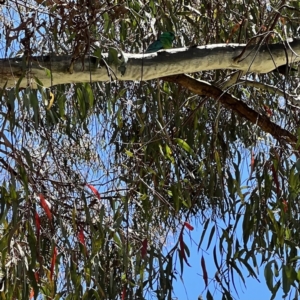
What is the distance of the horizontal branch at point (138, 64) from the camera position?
205 centimetres

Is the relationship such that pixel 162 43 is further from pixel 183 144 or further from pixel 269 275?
pixel 269 275

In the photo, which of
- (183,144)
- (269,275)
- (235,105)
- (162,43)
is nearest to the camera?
(269,275)

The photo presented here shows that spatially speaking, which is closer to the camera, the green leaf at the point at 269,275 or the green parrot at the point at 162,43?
the green leaf at the point at 269,275

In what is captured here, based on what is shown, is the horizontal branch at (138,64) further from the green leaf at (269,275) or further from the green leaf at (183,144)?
the green leaf at (269,275)

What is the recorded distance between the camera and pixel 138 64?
2.19m

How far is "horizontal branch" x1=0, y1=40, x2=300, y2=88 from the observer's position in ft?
6.72

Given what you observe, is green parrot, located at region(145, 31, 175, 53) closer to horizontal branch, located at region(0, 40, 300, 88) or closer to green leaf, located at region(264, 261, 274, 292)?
horizontal branch, located at region(0, 40, 300, 88)

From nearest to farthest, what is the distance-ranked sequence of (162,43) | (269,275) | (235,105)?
1. (269,275)
2. (162,43)
3. (235,105)

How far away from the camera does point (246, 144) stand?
293 cm

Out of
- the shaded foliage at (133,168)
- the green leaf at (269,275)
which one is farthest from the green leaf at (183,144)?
the green leaf at (269,275)

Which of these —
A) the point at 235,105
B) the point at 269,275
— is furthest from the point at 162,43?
the point at 269,275

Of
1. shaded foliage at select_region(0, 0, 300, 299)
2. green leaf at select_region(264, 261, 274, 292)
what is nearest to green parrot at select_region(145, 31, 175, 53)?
shaded foliage at select_region(0, 0, 300, 299)

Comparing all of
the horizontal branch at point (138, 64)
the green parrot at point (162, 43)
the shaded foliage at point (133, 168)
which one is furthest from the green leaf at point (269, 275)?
the green parrot at point (162, 43)

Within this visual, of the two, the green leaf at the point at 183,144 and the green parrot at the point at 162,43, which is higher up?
the green parrot at the point at 162,43
